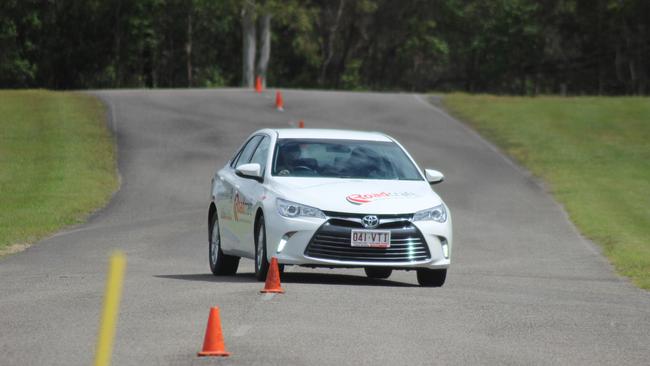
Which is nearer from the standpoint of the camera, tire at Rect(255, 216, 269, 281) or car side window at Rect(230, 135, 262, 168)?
tire at Rect(255, 216, 269, 281)

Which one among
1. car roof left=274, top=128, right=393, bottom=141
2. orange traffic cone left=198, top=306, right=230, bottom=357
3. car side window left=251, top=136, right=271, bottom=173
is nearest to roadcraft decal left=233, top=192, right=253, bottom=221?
car side window left=251, top=136, right=271, bottom=173

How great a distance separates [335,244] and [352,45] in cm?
7561

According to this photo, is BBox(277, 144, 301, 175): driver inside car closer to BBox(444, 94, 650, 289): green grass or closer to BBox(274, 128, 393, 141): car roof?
BBox(274, 128, 393, 141): car roof

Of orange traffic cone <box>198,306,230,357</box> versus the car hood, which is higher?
orange traffic cone <box>198,306,230,357</box>

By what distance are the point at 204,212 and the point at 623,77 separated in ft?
193

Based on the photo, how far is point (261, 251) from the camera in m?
14.5

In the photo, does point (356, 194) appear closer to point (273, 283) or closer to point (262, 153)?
point (273, 283)

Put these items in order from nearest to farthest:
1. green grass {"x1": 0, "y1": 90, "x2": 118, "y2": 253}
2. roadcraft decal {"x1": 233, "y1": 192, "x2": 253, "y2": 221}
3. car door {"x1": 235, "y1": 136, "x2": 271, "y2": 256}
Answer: car door {"x1": 235, "y1": 136, "x2": 271, "y2": 256} < roadcraft decal {"x1": 233, "y1": 192, "x2": 253, "y2": 221} < green grass {"x1": 0, "y1": 90, "x2": 118, "y2": 253}

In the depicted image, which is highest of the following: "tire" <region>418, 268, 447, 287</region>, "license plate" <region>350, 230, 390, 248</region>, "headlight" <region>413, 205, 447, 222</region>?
"headlight" <region>413, 205, 447, 222</region>

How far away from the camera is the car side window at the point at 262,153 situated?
1555 cm

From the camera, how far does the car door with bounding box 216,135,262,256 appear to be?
51.0ft

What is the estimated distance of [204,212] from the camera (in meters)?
27.7

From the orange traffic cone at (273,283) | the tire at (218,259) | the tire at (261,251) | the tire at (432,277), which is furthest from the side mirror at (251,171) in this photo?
the orange traffic cone at (273,283)

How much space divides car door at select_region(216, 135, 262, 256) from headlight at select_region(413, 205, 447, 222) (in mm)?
1986
